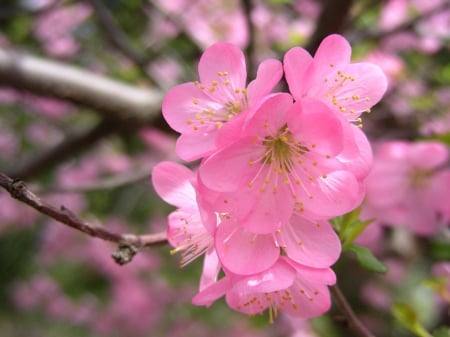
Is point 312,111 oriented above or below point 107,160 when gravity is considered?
above

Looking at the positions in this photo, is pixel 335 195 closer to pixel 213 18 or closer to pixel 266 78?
pixel 266 78

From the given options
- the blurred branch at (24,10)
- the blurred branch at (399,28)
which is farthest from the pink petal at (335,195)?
the blurred branch at (24,10)

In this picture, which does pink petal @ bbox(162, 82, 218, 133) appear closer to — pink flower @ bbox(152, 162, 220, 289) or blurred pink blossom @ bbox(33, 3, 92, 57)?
pink flower @ bbox(152, 162, 220, 289)

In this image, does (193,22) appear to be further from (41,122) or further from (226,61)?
(226,61)

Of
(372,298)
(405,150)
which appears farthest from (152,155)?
(405,150)

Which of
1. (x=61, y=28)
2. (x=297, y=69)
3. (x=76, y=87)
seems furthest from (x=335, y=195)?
(x=61, y=28)

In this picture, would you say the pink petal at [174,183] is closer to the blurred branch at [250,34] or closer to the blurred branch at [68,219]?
the blurred branch at [68,219]
